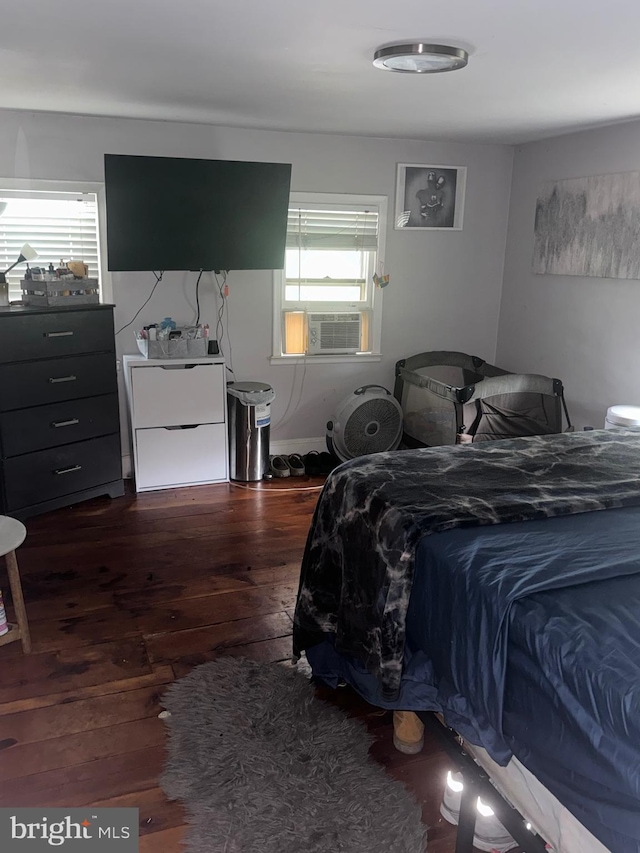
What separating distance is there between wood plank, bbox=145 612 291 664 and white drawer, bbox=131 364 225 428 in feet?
5.64

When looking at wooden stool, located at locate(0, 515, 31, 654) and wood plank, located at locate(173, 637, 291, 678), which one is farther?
wood plank, located at locate(173, 637, 291, 678)

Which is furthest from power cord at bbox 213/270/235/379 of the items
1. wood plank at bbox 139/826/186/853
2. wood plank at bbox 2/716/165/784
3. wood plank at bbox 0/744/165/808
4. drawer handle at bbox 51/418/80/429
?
A: wood plank at bbox 139/826/186/853

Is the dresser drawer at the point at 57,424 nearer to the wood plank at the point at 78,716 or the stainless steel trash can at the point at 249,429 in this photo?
the stainless steel trash can at the point at 249,429

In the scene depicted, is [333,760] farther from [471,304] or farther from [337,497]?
[471,304]

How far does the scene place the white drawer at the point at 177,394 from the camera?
13.6 ft

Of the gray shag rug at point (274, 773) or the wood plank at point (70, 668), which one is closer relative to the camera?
the gray shag rug at point (274, 773)

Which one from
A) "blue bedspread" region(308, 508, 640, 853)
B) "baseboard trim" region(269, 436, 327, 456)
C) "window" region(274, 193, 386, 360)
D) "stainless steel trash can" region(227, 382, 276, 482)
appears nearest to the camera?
"blue bedspread" region(308, 508, 640, 853)

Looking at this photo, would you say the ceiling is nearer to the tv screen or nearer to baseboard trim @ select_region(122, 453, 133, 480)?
the tv screen

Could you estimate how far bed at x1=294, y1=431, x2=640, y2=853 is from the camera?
4.53ft

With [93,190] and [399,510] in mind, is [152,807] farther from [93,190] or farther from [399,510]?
[93,190]

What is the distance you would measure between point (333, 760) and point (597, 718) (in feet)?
3.29

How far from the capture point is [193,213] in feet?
13.3

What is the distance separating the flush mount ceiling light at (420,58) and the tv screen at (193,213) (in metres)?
1.64

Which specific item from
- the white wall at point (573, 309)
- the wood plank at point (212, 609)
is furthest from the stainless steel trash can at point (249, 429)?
the white wall at point (573, 309)
